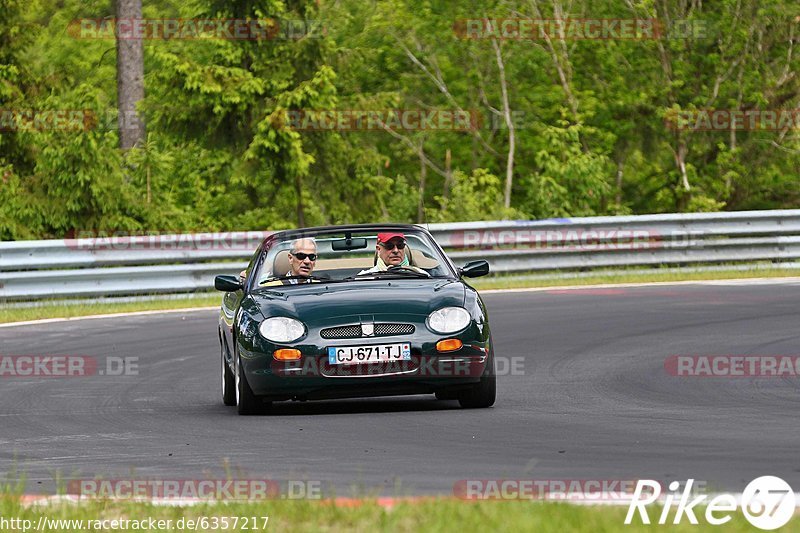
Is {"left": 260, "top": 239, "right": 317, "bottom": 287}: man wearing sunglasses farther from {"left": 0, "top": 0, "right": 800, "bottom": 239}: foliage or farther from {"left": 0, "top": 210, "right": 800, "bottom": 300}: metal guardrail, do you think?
{"left": 0, "top": 0, "right": 800, "bottom": 239}: foliage

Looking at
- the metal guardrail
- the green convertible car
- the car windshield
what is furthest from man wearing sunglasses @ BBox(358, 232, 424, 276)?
the metal guardrail

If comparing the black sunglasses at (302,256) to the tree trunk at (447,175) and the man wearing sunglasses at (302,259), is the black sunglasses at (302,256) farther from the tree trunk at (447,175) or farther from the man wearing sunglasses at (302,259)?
the tree trunk at (447,175)

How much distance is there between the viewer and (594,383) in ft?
39.6

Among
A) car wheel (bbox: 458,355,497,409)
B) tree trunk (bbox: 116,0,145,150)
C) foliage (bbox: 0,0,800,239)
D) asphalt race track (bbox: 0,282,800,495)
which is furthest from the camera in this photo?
tree trunk (bbox: 116,0,145,150)

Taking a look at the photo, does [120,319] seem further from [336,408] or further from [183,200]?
[183,200]

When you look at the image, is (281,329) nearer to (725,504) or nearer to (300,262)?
(300,262)

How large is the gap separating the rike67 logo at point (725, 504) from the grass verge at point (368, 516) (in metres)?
0.04

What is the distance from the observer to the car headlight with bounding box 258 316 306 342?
414 inches

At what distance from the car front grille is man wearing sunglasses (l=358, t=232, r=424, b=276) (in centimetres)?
125

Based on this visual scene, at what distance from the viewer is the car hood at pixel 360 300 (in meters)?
10.5

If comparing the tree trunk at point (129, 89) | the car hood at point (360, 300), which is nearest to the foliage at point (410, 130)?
the tree trunk at point (129, 89)

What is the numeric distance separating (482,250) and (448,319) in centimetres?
1237

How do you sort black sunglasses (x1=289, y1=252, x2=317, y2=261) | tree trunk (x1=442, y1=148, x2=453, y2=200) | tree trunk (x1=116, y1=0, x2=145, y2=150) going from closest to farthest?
black sunglasses (x1=289, y1=252, x2=317, y2=261), tree trunk (x1=116, y1=0, x2=145, y2=150), tree trunk (x1=442, y1=148, x2=453, y2=200)

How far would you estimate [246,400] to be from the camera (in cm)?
1079
